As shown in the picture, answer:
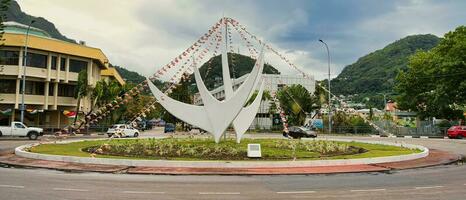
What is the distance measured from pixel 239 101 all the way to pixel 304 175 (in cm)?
875

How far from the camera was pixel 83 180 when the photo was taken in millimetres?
14109

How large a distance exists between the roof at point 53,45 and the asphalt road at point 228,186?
1309 inches

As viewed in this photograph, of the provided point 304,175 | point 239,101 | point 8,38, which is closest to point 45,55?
point 8,38

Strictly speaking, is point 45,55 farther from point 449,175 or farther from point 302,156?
point 449,175

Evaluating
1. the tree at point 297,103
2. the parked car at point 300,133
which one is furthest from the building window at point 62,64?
the tree at point 297,103

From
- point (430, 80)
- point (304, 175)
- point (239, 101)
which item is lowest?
point (304, 175)

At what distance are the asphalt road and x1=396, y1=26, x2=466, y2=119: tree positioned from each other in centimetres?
3657

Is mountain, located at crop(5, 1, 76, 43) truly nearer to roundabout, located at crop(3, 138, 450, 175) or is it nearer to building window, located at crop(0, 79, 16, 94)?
building window, located at crop(0, 79, 16, 94)

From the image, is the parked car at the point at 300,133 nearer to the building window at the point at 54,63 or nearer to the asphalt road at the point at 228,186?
the building window at the point at 54,63

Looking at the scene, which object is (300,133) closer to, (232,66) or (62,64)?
(232,66)

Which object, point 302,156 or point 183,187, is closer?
point 183,187

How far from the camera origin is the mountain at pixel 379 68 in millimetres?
132312

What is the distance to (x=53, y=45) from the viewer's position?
49812 millimetres

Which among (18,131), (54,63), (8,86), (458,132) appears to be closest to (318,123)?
(458,132)
